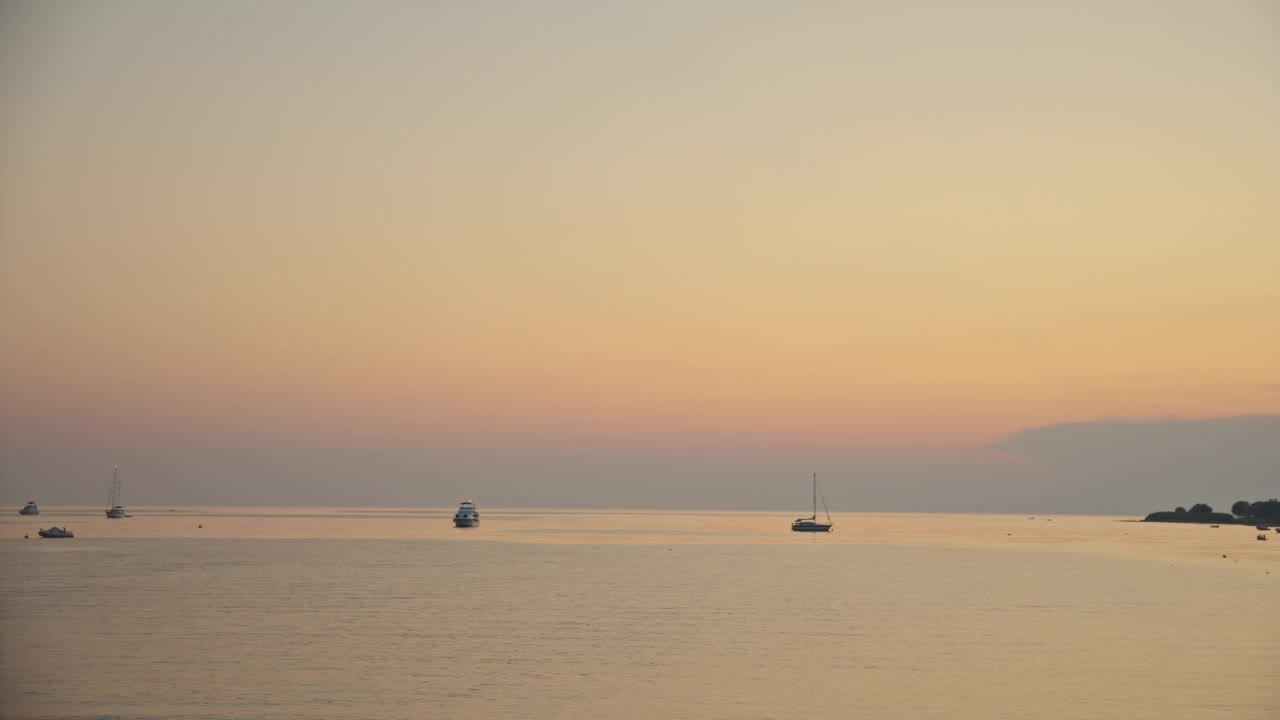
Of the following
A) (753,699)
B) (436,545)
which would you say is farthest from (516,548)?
(753,699)

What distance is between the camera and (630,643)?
211 ft

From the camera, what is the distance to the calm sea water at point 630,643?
47.0 meters

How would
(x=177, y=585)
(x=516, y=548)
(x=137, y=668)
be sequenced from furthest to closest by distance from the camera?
(x=516, y=548), (x=177, y=585), (x=137, y=668)

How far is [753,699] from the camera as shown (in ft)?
159

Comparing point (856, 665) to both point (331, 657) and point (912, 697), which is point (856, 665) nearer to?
point (912, 697)

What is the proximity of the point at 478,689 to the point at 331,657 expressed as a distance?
475 inches

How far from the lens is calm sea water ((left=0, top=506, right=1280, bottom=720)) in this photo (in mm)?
46969

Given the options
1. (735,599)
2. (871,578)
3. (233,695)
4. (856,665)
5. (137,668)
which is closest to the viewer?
(233,695)

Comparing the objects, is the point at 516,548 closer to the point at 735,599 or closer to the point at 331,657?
the point at 735,599

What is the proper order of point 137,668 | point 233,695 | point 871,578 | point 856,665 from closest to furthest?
point 233,695, point 137,668, point 856,665, point 871,578

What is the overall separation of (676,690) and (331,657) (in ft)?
61.9

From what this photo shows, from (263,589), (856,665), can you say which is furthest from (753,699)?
(263,589)

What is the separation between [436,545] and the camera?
194 meters

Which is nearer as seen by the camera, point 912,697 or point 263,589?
point 912,697
